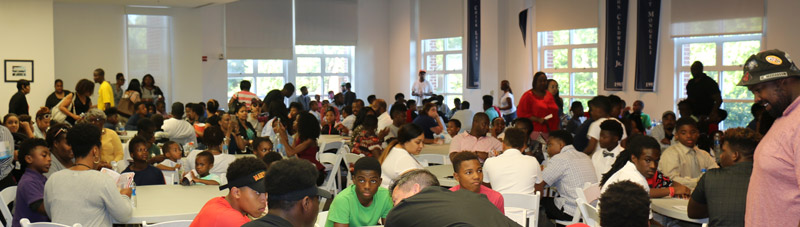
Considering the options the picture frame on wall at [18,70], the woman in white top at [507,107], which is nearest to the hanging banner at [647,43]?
the woman in white top at [507,107]

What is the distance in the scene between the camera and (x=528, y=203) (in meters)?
5.13

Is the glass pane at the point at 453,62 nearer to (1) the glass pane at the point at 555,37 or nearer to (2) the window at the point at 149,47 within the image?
(1) the glass pane at the point at 555,37

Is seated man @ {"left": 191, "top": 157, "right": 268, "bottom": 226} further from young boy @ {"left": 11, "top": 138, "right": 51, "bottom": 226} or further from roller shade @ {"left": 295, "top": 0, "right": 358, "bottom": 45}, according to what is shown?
roller shade @ {"left": 295, "top": 0, "right": 358, "bottom": 45}

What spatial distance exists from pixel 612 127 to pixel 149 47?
13.2m

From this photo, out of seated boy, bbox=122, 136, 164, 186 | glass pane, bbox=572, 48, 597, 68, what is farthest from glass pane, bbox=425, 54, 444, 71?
seated boy, bbox=122, 136, 164, 186

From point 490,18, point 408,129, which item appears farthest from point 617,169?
point 490,18

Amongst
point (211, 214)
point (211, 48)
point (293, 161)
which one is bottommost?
point (211, 214)

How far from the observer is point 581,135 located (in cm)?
720

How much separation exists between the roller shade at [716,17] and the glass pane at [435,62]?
7.03 m

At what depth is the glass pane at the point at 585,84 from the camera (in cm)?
1580

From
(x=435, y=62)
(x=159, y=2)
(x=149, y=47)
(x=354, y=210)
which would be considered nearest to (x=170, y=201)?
(x=354, y=210)

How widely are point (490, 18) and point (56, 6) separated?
914 centimetres

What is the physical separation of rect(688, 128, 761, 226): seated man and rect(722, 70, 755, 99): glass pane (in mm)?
9664

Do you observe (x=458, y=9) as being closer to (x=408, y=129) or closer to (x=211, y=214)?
(x=408, y=129)
